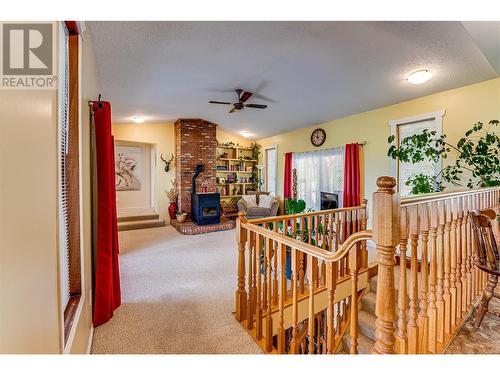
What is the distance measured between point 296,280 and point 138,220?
17.7 feet

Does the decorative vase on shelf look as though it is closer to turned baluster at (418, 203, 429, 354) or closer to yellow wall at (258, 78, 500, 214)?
yellow wall at (258, 78, 500, 214)

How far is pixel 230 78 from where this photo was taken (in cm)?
334

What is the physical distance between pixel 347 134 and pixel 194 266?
383 cm

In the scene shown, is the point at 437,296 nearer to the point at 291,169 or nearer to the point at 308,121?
the point at 308,121

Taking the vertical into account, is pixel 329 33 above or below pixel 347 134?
above

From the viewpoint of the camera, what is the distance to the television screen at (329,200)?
4.94 meters

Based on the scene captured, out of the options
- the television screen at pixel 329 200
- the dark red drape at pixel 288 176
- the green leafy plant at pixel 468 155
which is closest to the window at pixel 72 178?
the green leafy plant at pixel 468 155

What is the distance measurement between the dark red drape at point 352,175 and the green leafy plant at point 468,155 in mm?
1065

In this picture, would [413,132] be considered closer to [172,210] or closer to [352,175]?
[352,175]

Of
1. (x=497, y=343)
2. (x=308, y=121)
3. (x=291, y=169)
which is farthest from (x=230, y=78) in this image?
(x=497, y=343)

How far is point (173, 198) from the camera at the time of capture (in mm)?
6188

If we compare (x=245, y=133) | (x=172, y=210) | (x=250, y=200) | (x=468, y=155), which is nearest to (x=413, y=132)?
(x=468, y=155)

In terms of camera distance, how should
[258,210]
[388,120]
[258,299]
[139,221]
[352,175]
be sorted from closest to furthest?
[258,299], [388,120], [352,175], [139,221], [258,210]

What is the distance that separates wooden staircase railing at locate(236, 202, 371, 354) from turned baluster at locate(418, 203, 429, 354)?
0.30 m
